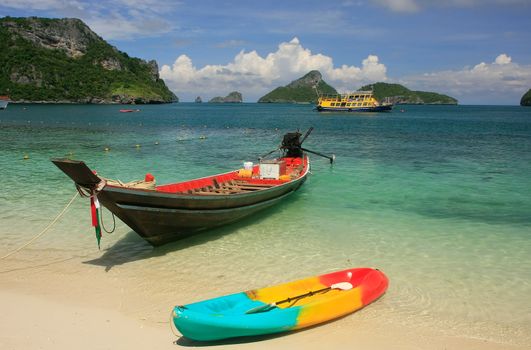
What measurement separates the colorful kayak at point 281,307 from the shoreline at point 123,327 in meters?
0.26

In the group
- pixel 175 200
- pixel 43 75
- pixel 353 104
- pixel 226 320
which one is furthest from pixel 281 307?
pixel 43 75

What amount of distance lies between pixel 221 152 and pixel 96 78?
179m

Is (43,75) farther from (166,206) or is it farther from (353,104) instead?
(166,206)

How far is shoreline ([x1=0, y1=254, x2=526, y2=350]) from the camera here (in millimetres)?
6811

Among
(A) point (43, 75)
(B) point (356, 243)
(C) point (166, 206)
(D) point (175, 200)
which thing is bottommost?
(B) point (356, 243)

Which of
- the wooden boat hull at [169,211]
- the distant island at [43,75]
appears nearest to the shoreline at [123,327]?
the wooden boat hull at [169,211]

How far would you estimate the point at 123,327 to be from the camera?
7.28 meters

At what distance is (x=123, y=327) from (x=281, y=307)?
9.43 ft

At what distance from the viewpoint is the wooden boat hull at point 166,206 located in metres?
9.02

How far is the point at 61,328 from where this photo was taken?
7.15 m

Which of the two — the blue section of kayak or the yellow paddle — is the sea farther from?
the blue section of kayak

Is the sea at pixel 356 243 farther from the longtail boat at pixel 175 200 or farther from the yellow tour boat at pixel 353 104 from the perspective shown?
the yellow tour boat at pixel 353 104

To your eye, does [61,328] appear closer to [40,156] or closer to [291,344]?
[291,344]

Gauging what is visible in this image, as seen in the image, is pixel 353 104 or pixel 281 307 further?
pixel 353 104
